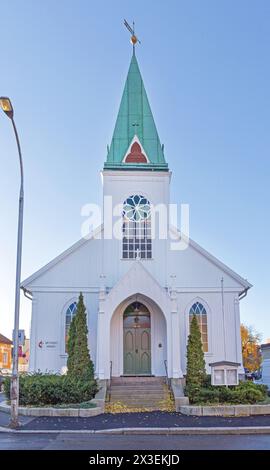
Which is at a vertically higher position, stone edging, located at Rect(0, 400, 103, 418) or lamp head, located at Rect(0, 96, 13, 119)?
lamp head, located at Rect(0, 96, 13, 119)

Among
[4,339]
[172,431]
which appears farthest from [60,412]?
[4,339]

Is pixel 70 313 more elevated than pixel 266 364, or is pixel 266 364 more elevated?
pixel 70 313

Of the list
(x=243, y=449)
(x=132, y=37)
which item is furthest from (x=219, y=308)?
(x=132, y=37)

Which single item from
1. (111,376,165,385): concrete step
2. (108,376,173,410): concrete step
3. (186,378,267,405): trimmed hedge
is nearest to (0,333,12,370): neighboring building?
(111,376,165,385): concrete step

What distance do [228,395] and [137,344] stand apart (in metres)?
6.18

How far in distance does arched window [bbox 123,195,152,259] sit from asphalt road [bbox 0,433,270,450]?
11.6m

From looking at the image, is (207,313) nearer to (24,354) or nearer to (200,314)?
(200,314)

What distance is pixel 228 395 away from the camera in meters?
18.3

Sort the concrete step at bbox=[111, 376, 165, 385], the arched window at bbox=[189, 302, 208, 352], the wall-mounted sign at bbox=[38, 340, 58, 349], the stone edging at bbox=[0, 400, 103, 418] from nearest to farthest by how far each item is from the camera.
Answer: the stone edging at bbox=[0, 400, 103, 418] → the concrete step at bbox=[111, 376, 165, 385] → the wall-mounted sign at bbox=[38, 340, 58, 349] → the arched window at bbox=[189, 302, 208, 352]

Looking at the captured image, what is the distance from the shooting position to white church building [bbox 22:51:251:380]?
23219 millimetres

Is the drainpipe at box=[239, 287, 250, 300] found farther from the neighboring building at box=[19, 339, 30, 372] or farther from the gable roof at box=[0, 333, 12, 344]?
the gable roof at box=[0, 333, 12, 344]

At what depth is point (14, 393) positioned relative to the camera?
1498 cm

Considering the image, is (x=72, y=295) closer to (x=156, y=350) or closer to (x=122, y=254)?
(x=122, y=254)

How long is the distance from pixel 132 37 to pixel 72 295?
580 inches
